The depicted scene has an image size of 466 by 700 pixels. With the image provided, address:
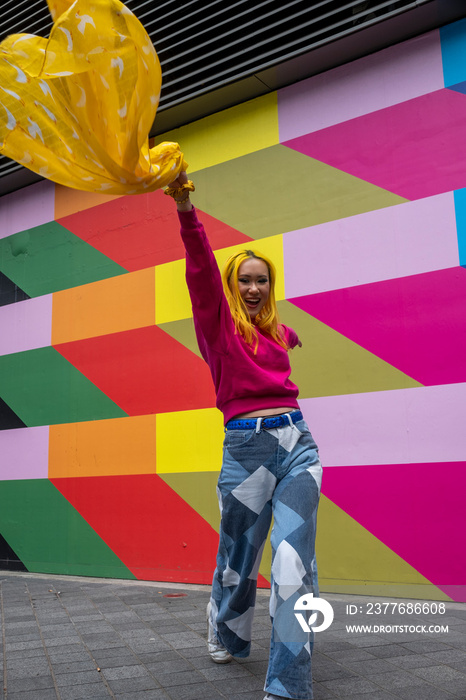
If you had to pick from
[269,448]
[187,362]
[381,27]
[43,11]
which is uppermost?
[43,11]

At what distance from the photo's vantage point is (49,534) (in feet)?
19.1

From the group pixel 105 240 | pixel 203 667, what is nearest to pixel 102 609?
pixel 203 667

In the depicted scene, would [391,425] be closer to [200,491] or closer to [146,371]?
[200,491]

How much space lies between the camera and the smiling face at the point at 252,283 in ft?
8.92

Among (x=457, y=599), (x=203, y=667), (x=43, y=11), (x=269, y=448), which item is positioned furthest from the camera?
(x=43, y=11)

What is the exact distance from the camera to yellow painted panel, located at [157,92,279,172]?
501cm

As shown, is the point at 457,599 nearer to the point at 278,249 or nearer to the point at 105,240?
the point at 278,249

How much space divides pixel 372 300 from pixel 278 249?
877 mm

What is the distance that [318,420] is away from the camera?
4461mm

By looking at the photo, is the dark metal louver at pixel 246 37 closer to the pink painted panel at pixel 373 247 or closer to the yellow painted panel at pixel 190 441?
the pink painted panel at pixel 373 247

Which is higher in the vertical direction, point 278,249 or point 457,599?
point 278,249

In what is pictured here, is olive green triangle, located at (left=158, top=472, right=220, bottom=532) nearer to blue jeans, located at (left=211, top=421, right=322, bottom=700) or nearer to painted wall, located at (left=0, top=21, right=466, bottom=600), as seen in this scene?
painted wall, located at (left=0, top=21, right=466, bottom=600)

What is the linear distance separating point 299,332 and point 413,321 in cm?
83

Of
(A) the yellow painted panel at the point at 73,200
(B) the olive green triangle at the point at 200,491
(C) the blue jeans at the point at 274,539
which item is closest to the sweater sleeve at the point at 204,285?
(C) the blue jeans at the point at 274,539
